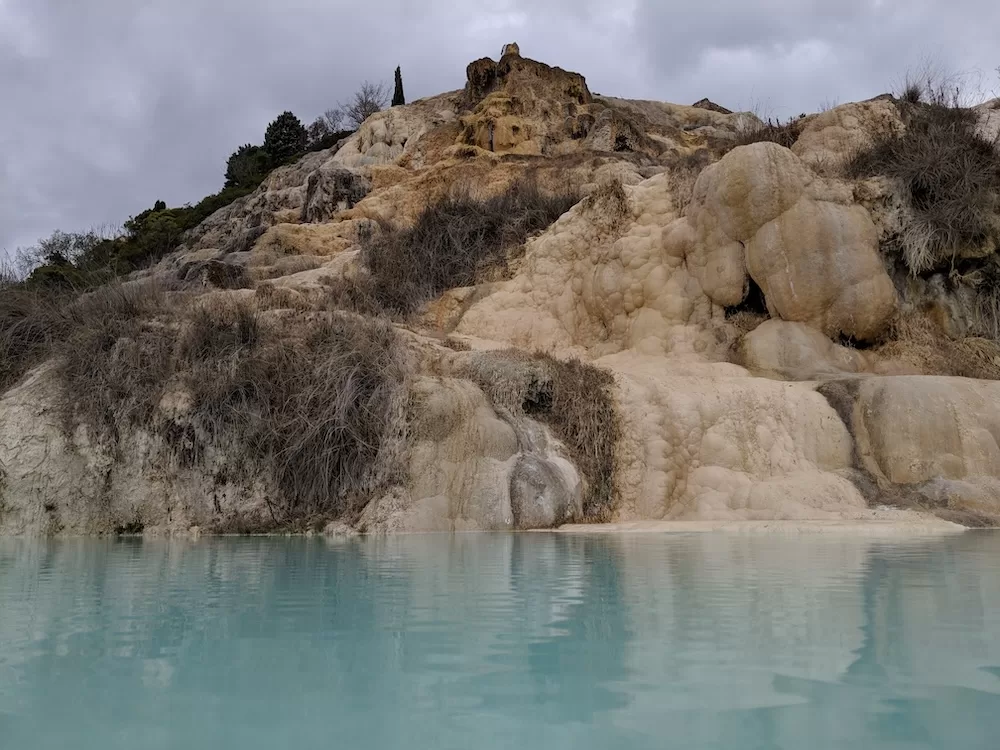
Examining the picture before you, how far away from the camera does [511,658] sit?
2.76 m

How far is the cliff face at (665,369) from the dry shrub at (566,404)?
28 mm

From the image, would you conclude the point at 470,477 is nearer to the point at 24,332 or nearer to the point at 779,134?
the point at 24,332

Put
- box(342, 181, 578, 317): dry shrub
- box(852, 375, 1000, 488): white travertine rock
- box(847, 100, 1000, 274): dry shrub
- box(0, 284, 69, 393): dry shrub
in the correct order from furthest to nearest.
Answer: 1. box(342, 181, 578, 317): dry shrub
2. box(847, 100, 1000, 274): dry shrub
3. box(0, 284, 69, 393): dry shrub
4. box(852, 375, 1000, 488): white travertine rock

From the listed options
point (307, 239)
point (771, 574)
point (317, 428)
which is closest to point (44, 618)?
point (771, 574)

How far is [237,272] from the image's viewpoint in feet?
56.7

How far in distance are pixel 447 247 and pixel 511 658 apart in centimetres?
1515

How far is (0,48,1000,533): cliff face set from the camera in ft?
31.1

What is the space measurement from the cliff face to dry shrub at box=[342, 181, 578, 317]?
360 mm

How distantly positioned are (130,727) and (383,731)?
64 centimetres

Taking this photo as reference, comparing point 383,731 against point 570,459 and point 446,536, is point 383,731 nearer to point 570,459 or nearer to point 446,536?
point 446,536

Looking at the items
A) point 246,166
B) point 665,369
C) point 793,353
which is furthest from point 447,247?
point 246,166

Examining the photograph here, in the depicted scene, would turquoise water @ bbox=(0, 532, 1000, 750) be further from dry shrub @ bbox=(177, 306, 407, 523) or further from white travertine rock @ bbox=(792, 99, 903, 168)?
white travertine rock @ bbox=(792, 99, 903, 168)

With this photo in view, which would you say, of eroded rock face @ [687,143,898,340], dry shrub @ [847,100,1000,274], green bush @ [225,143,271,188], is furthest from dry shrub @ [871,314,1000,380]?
green bush @ [225,143,271,188]

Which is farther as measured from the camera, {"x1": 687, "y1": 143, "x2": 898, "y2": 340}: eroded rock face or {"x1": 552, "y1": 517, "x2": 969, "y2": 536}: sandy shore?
{"x1": 687, "y1": 143, "x2": 898, "y2": 340}: eroded rock face
